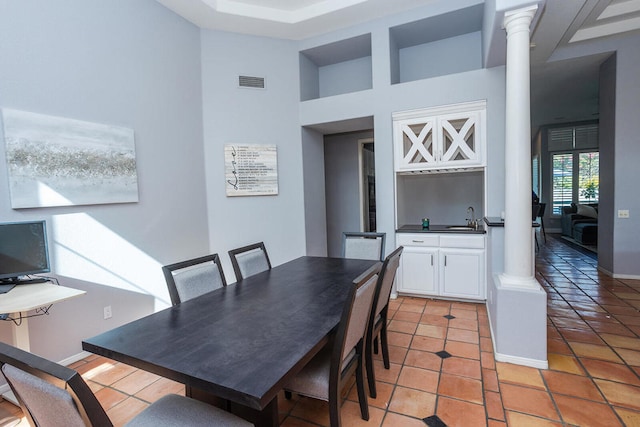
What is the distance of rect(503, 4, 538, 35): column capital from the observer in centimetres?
229

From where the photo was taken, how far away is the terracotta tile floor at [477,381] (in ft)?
6.01

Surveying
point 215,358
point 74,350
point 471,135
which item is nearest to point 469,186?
point 471,135

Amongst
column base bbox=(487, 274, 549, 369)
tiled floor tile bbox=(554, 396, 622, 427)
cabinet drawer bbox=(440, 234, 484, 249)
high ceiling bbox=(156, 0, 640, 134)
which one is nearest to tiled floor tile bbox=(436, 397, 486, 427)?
tiled floor tile bbox=(554, 396, 622, 427)

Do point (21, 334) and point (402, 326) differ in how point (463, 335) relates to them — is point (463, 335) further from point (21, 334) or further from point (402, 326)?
point (21, 334)

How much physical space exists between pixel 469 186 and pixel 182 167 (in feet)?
12.1

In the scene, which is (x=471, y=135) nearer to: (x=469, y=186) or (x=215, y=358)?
(x=469, y=186)

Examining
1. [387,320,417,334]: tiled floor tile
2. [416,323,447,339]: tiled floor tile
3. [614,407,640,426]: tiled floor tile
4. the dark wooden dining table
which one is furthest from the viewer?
[387,320,417,334]: tiled floor tile

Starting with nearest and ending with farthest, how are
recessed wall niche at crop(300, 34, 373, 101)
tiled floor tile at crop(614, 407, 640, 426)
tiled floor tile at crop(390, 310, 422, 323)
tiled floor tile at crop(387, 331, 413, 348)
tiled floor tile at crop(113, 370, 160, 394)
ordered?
tiled floor tile at crop(614, 407, 640, 426) → tiled floor tile at crop(113, 370, 160, 394) → tiled floor tile at crop(387, 331, 413, 348) → tiled floor tile at crop(390, 310, 422, 323) → recessed wall niche at crop(300, 34, 373, 101)

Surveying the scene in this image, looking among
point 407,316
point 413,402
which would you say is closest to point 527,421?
point 413,402

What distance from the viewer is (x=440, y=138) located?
12.1 ft

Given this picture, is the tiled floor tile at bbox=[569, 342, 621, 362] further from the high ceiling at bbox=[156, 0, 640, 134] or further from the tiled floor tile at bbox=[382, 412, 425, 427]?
the high ceiling at bbox=[156, 0, 640, 134]

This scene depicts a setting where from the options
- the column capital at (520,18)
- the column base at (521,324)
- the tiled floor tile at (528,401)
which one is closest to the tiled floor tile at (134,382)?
the tiled floor tile at (528,401)

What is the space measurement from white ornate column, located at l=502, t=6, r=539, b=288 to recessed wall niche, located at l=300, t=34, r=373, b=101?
2.16 metres

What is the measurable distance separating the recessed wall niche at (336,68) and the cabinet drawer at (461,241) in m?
2.46
